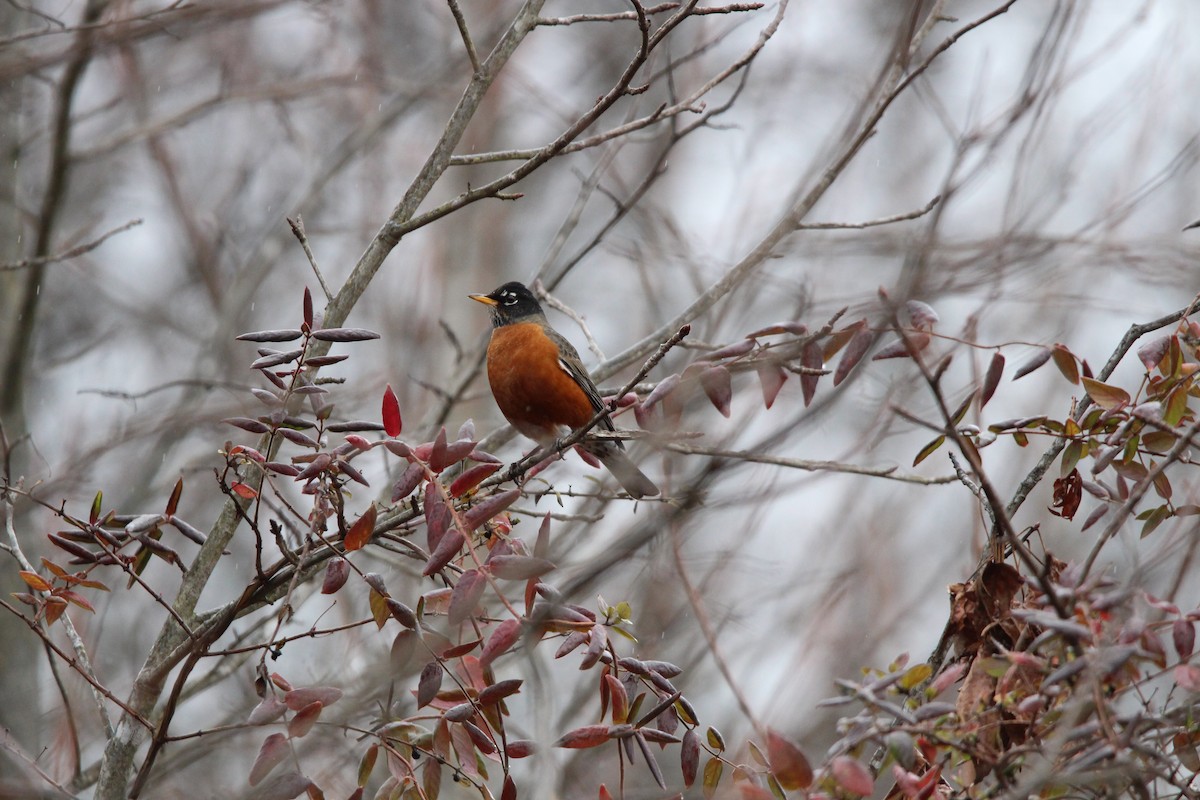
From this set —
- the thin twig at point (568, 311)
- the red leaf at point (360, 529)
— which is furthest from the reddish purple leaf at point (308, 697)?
the thin twig at point (568, 311)

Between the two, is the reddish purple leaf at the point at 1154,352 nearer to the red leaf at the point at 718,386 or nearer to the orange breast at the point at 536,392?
the red leaf at the point at 718,386

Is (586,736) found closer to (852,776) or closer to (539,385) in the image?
(852,776)

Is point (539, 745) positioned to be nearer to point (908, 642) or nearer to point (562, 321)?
point (908, 642)

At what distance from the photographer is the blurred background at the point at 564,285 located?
3.36 meters

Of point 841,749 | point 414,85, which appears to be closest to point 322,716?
point 841,749

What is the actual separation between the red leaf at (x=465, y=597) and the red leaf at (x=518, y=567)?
0.04 meters

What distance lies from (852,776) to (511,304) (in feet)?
13.8

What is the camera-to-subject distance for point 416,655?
2201mm

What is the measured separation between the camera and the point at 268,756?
212 cm

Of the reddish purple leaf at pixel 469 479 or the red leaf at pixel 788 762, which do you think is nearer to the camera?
the red leaf at pixel 788 762

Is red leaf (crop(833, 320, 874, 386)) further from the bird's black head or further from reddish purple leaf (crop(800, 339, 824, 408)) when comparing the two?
the bird's black head

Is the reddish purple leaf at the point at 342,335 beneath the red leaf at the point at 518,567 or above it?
above

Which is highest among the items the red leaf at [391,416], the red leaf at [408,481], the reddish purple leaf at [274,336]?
the reddish purple leaf at [274,336]

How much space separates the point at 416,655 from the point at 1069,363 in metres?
1.51
